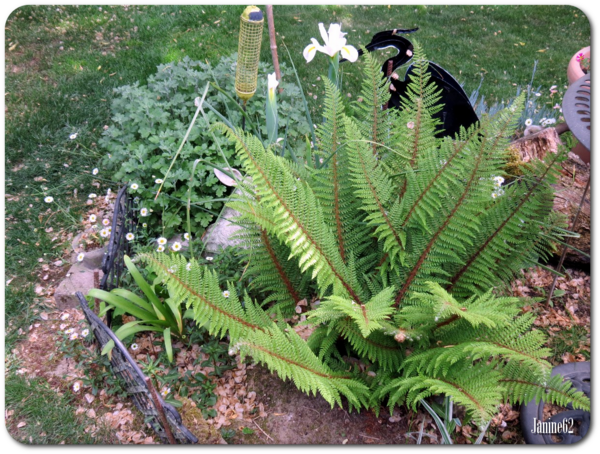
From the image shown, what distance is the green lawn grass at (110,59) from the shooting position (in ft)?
8.31

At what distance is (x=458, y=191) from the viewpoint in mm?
1550

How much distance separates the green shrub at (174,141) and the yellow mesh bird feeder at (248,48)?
7.7 inches

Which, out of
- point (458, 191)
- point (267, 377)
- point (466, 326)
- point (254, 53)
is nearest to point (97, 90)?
point (254, 53)

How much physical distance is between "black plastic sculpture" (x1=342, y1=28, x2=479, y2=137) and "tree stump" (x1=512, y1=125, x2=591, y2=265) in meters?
0.42

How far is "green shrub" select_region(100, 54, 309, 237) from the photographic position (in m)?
2.23

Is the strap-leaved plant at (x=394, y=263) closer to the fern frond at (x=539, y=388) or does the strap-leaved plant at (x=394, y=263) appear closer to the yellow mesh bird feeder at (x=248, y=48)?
the fern frond at (x=539, y=388)

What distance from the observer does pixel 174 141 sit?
2340 millimetres

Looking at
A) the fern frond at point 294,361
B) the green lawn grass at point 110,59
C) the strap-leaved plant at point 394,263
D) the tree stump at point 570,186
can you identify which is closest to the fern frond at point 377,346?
the strap-leaved plant at point 394,263

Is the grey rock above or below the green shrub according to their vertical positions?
below

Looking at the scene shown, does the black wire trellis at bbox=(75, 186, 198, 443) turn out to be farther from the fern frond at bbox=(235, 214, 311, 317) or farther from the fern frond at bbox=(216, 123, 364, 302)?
the fern frond at bbox=(216, 123, 364, 302)

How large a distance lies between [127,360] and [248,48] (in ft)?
4.46

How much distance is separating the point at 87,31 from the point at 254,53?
307cm

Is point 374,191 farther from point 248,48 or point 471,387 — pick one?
point 248,48

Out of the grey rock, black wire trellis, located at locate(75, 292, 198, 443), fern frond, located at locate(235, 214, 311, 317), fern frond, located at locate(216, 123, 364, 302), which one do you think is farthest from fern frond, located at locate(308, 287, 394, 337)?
the grey rock
